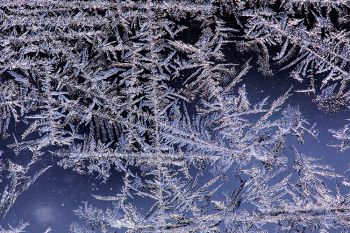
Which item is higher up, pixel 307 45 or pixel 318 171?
pixel 307 45

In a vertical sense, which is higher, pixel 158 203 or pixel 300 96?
pixel 300 96

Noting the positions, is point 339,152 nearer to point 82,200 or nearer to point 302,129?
point 302,129

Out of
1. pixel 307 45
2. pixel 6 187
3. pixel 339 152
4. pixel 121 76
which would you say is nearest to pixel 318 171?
pixel 339 152

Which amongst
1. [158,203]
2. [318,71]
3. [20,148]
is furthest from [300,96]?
[20,148]

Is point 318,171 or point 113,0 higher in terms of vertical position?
point 113,0

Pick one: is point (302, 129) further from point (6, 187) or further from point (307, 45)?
point (6, 187)

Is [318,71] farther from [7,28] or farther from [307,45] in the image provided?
[7,28]

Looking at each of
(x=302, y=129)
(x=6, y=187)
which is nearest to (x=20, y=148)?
(x=6, y=187)
